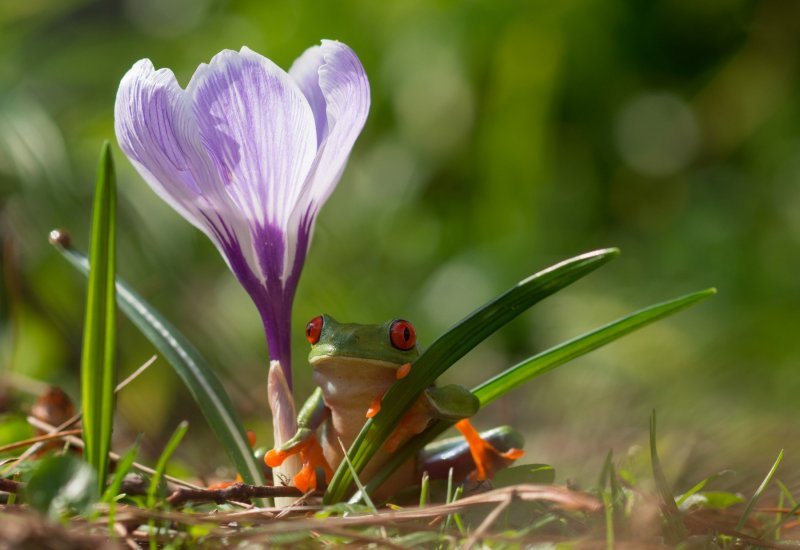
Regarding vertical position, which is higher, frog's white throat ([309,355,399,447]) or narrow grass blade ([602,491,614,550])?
frog's white throat ([309,355,399,447])

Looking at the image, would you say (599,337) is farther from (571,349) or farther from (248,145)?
(248,145)

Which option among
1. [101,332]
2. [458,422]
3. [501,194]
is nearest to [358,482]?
[458,422]

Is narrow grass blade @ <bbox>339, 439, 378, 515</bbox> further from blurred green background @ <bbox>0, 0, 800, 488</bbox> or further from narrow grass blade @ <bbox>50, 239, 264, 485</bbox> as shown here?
blurred green background @ <bbox>0, 0, 800, 488</bbox>

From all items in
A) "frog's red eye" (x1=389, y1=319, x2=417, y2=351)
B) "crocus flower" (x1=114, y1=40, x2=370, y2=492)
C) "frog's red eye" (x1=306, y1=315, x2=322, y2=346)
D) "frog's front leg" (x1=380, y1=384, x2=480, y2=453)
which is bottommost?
"frog's front leg" (x1=380, y1=384, x2=480, y2=453)

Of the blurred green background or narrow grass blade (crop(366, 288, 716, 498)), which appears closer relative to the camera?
narrow grass blade (crop(366, 288, 716, 498))

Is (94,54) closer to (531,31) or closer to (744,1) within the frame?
(531,31)

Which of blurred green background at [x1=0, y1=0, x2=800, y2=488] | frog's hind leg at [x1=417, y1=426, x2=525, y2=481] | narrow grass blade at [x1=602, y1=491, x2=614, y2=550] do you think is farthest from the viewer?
blurred green background at [x1=0, y1=0, x2=800, y2=488]

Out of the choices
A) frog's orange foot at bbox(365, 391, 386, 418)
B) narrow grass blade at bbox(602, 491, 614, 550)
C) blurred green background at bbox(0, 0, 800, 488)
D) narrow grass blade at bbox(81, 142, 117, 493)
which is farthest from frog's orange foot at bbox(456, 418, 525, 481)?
blurred green background at bbox(0, 0, 800, 488)
